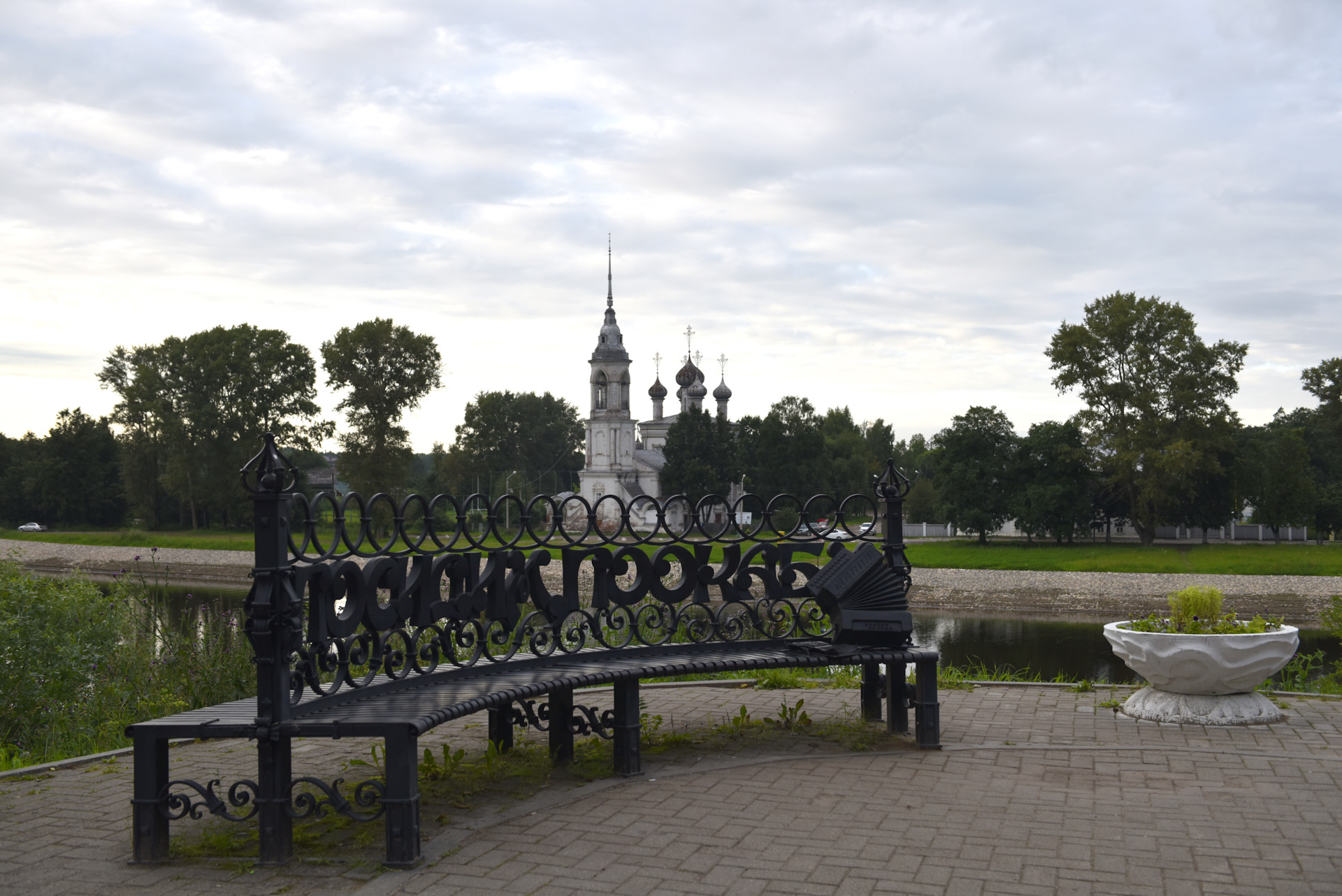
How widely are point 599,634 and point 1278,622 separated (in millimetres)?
5006

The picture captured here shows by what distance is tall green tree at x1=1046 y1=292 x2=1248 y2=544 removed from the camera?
42500 mm

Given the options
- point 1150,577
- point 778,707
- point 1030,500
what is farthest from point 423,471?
point 778,707

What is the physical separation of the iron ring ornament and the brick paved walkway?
820 millimetres

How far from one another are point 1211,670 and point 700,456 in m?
53.8

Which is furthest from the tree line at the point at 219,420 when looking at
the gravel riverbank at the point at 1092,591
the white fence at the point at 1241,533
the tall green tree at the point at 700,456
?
the white fence at the point at 1241,533

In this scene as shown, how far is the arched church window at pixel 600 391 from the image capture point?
67000 millimetres

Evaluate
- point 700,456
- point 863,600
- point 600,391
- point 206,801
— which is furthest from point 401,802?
point 600,391

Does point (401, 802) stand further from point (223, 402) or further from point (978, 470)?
point (223, 402)

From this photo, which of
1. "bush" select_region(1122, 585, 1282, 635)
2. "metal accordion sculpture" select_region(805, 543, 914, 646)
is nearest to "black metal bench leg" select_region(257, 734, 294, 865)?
"metal accordion sculpture" select_region(805, 543, 914, 646)

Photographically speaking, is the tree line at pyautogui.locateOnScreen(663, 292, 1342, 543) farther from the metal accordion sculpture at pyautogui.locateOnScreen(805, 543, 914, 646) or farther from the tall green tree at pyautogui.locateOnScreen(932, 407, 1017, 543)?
the metal accordion sculpture at pyautogui.locateOnScreen(805, 543, 914, 646)

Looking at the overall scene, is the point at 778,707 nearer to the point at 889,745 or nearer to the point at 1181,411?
the point at 889,745

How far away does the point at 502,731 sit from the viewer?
6.25 meters

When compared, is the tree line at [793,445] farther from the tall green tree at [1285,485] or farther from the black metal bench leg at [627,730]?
the black metal bench leg at [627,730]

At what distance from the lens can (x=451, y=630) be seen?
572cm
